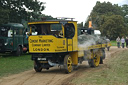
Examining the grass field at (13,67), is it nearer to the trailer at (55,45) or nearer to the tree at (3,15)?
the trailer at (55,45)

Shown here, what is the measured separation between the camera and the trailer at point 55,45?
13047 mm

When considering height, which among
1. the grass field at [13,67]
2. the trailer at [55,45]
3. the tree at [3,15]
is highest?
the tree at [3,15]

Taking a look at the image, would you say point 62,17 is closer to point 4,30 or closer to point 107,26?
point 4,30

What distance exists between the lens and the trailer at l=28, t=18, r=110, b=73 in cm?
1305

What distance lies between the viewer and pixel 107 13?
90438mm

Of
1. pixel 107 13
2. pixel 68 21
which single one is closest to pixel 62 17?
pixel 68 21

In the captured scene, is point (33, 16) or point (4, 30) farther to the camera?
point (33, 16)

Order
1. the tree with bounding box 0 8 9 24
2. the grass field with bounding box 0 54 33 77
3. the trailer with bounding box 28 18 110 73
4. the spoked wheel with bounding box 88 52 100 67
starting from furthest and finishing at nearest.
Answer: the tree with bounding box 0 8 9 24
the spoked wheel with bounding box 88 52 100 67
the grass field with bounding box 0 54 33 77
the trailer with bounding box 28 18 110 73

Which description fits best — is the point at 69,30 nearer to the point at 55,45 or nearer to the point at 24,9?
the point at 55,45

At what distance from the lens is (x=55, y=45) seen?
12.9m

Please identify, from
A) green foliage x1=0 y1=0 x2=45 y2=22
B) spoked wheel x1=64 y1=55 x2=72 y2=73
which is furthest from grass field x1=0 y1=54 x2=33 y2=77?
green foliage x1=0 y1=0 x2=45 y2=22

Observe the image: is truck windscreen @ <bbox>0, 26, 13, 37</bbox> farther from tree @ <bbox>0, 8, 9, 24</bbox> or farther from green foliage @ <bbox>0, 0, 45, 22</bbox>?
green foliage @ <bbox>0, 0, 45, 22</bbox>

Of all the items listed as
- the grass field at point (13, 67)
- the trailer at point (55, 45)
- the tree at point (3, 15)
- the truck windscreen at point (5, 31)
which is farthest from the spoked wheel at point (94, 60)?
the tree at point (3, 15)

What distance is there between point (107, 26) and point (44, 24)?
66.3 metres
